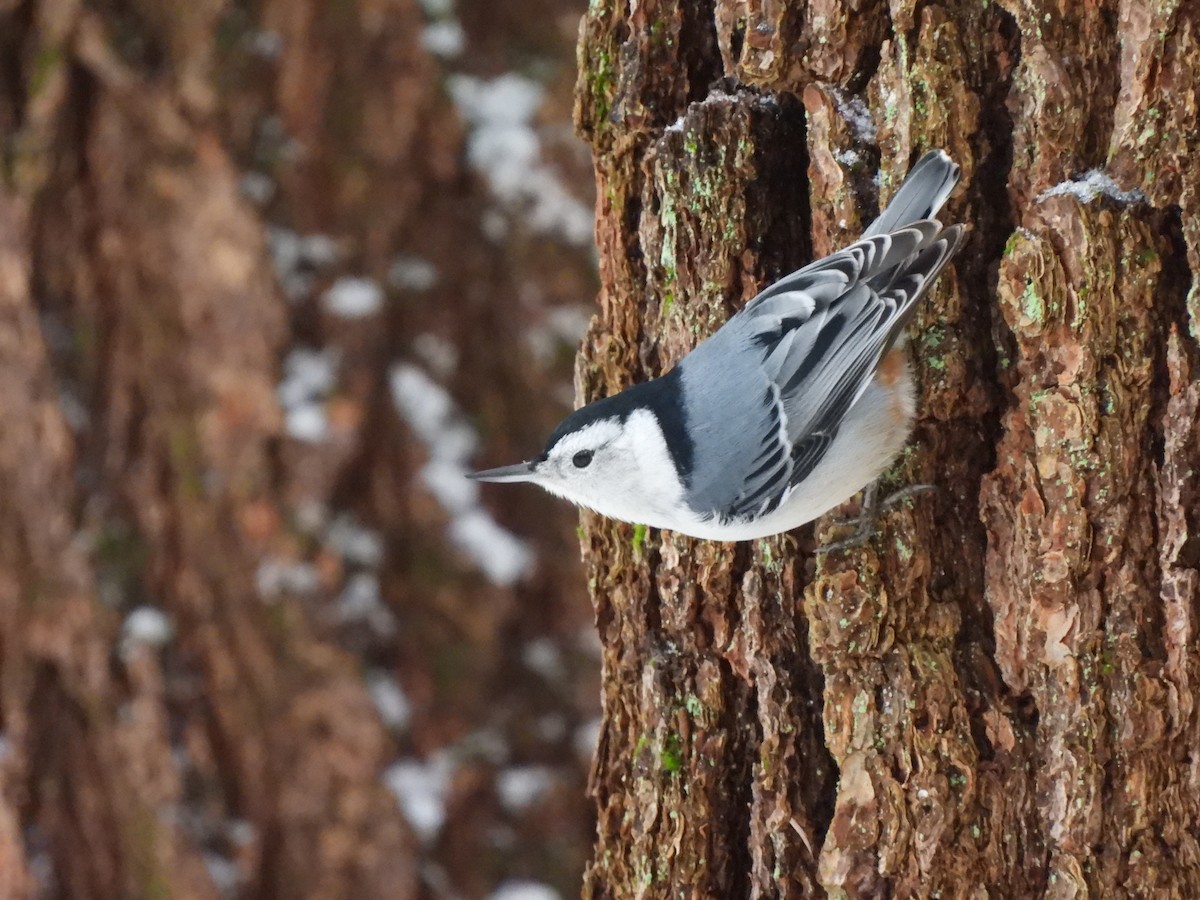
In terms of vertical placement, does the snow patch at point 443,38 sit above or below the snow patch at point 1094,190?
above

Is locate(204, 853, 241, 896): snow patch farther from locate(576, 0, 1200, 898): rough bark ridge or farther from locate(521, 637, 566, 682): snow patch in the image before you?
locate(576, 0, 1200, 898): rough bark ridge

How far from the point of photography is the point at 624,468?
1917 millimetres

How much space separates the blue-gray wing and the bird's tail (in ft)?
0.09

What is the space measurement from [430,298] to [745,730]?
135cm

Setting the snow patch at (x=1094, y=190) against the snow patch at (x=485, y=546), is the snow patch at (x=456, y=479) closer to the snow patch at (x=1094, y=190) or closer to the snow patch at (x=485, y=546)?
the snow patch at (x=485, y=546)

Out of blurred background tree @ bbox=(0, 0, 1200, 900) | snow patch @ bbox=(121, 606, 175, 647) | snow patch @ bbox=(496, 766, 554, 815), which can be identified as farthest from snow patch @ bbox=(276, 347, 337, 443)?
snow patch @ bbox=(496, 766, 554, 815)

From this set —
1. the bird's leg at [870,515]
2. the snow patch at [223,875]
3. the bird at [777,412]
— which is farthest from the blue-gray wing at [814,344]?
the snow patch at [223,875]

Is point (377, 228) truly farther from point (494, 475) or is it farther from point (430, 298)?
point (494, 475)

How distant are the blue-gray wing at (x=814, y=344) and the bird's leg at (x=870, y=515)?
10 cm

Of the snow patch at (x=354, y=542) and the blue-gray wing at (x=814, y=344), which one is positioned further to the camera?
the snow patch at (x=354, y=542)

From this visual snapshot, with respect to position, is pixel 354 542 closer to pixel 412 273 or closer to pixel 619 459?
pixel 412 273

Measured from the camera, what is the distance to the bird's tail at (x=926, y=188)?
1673 mm

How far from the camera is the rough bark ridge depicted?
1599 millimetres

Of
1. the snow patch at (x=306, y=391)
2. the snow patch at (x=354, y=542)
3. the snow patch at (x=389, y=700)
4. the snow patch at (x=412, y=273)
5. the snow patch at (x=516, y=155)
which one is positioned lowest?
the snow patch at (x=389, y=700)
